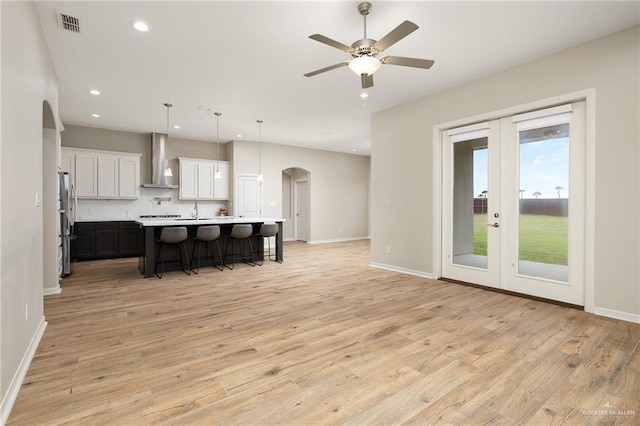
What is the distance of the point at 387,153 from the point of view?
18.7 ft

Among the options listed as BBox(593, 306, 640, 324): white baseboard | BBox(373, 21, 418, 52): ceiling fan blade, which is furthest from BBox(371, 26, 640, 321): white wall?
BBox(373, 21, 418, 52): ceiling fan blade

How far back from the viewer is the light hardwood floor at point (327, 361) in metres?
1.77

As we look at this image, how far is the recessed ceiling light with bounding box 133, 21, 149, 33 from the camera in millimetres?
3100

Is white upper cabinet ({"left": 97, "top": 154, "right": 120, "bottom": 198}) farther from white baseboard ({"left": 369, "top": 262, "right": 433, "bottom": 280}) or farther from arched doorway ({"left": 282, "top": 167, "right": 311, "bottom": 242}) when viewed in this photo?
white baseboard ({"left": 369, "top": 262, "right": 433, "bottom": 280})

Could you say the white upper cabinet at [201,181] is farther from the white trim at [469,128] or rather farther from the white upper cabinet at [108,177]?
the white trim at [469,128]

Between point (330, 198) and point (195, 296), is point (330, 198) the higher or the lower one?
the higher one

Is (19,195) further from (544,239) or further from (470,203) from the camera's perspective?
(544,239)

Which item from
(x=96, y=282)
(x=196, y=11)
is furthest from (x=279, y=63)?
(x=96, y=282)

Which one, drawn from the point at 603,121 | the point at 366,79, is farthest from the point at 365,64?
the point at 603,121

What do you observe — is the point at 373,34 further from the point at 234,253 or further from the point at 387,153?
the point at 234,253

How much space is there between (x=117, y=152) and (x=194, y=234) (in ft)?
10.4

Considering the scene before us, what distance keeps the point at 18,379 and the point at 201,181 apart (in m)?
6.55

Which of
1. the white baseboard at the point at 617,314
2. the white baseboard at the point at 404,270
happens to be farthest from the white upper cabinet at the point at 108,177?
the white baseboard at the point at 617,314

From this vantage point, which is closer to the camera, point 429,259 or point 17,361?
point 17,361
